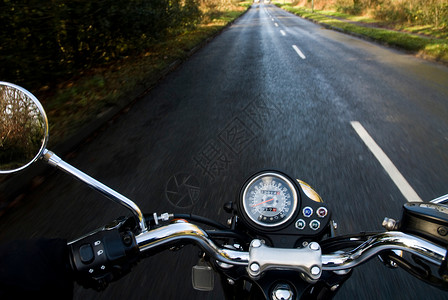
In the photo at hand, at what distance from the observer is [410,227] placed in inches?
42.8

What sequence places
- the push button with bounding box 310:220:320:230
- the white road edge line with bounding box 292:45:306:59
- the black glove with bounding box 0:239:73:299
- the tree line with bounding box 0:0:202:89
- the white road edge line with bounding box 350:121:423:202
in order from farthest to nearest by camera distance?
the white road edge line with bounding box 292:45:306:59, the tree line with bounding box 0:0:202:89, the white road edge line with bounding box 350:121:423:202, the push button with bounding box 310:220:320:230, the black glove with bounding box 0:239:73:299

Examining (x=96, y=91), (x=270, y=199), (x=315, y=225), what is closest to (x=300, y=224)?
(x=315, y=225)

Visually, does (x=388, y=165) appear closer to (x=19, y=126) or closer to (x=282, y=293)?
(x=282, y=293)

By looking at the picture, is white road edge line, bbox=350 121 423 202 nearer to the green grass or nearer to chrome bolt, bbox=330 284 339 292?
chrome bolt, bbox=330 284 339 292

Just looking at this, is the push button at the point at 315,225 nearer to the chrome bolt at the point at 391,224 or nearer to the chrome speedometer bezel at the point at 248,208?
the chrome speedometer bezel at the point at 248,208

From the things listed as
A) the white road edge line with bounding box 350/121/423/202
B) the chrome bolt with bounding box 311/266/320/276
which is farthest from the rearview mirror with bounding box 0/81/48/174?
the white road edge line with bounding box 350/121/423/202

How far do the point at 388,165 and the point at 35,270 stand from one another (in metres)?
3.92

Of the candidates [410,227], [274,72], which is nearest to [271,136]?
[410,227]

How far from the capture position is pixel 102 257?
0.99m

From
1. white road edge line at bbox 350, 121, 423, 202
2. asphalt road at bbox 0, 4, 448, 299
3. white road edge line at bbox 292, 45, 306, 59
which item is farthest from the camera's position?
white road edge line at bbox 292, 45, 306, 59

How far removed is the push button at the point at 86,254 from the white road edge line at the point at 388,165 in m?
3.12

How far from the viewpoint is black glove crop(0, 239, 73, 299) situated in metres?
0.83

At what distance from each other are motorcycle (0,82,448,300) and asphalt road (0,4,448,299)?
19.7 inches

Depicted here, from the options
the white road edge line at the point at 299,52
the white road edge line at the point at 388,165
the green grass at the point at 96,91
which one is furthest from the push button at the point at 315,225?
the white road edge line at the point at 299,52
